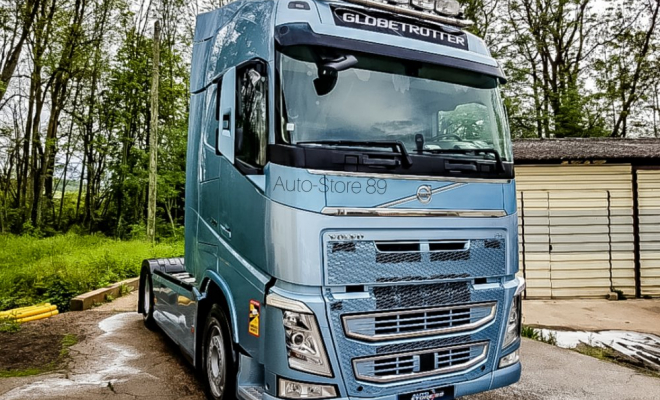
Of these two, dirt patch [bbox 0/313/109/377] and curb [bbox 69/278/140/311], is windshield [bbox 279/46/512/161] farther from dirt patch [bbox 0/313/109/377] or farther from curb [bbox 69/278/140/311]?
curb [bbox 69/278/140/311]

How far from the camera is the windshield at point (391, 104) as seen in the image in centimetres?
333

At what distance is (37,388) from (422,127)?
13.7 feet

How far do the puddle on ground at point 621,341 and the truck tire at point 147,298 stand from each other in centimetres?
600

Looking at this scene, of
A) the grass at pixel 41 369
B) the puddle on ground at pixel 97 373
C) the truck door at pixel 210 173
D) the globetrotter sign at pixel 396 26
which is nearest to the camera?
the globetrotter sign at pixel 396 26

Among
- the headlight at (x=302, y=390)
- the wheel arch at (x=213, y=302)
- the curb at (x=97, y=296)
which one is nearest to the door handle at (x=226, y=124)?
the wheel arch at (x=213, y=302)

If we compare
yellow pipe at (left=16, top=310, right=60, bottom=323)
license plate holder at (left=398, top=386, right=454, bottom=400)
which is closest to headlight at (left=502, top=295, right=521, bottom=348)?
license plate holder at (left=398, top=386, right=454, bottom=400)

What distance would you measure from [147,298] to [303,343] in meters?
4.90

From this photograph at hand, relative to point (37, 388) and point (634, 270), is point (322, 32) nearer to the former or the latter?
point (37, 388)

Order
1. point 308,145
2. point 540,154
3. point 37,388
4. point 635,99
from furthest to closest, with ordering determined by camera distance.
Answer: point 635,99
point 540,154
point 37,388
point 308,145

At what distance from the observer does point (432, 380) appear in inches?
135

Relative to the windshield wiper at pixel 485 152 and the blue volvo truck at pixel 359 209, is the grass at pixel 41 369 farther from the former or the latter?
the windshield wiper at pixel 485 152

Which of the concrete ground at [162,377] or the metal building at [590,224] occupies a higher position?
the metal building at [590,224]

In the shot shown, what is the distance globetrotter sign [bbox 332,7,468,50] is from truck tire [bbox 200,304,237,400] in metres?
2.46

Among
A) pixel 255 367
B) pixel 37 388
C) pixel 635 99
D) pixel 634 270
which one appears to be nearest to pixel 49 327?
pixel 37 388
